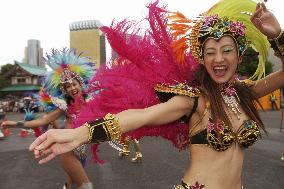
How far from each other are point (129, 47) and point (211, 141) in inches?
32.2

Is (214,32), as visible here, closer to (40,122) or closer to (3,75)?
(40,122)

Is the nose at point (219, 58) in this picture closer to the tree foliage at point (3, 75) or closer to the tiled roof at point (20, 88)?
the tiled roof at point (20, 88)

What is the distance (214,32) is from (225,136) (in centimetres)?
64

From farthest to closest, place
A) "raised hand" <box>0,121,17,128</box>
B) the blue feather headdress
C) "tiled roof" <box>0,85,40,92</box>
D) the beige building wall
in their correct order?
"tiled roof" <box>0,85,40,92</box>, the beige building wall, the blue feather headdress, "raised hand" <box>0,121,17,128</box>

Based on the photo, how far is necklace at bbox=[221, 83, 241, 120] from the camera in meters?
2.49

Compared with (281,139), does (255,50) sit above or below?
above

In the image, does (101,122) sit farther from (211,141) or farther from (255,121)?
(255,121)

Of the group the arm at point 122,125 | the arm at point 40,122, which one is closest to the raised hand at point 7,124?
the arm at point 40,122

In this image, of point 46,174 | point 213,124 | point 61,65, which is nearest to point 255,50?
point 213,124

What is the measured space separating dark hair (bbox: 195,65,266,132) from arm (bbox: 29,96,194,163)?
0.16m

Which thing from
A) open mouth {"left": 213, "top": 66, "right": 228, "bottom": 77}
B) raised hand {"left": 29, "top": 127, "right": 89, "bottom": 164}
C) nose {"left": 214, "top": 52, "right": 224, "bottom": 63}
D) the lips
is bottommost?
the lips

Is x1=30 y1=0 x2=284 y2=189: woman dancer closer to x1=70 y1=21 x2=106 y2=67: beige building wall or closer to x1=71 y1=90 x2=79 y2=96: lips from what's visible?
x1=71 y1=90 x2=79 y2=96: lips

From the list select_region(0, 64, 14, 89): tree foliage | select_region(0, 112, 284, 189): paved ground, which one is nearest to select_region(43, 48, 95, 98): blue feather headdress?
select_region(0, 112, 284, 189): paved ground

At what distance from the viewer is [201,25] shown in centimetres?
246
